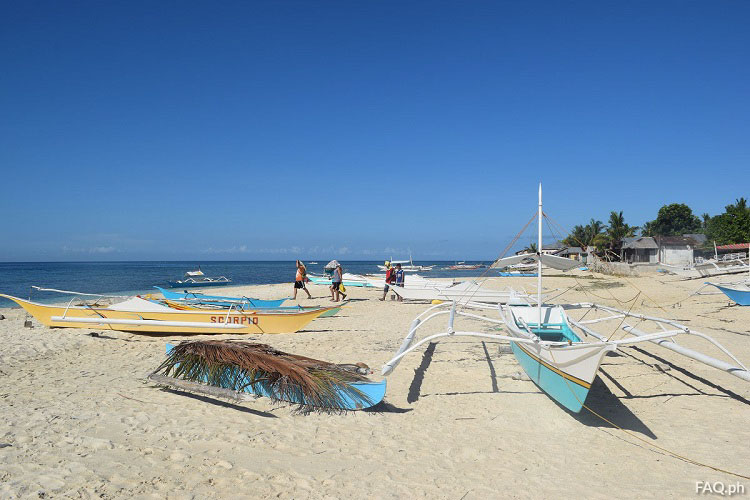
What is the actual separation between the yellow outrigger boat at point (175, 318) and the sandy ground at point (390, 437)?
1944 mm

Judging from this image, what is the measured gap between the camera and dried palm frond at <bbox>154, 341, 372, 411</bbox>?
5.49 m

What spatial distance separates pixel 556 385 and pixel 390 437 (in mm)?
2256

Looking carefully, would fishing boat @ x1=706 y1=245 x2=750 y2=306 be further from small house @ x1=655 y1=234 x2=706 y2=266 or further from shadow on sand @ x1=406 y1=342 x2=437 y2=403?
small house @ x1=655 y1=234 x2=706 y2=266

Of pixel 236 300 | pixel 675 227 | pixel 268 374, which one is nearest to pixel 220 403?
pixel 268 374

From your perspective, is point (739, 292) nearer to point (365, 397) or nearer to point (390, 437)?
point (365, 397)

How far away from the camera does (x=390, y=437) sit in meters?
4.76

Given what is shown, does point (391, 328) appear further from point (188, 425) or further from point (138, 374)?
point (188, 425)

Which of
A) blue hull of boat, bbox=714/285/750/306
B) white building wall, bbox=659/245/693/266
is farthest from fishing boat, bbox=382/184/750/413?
white building wall, bbox=659/245/693/266

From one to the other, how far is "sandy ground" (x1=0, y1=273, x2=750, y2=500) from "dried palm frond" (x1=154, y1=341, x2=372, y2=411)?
258mm

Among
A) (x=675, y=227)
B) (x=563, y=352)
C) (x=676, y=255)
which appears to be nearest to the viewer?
(x=563, y=352)

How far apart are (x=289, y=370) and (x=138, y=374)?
2.99 meters

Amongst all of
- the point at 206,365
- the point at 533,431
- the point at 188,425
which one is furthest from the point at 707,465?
the point at 206,365

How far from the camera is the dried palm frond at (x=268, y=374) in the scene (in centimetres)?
549

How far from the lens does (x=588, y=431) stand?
5.09 m
